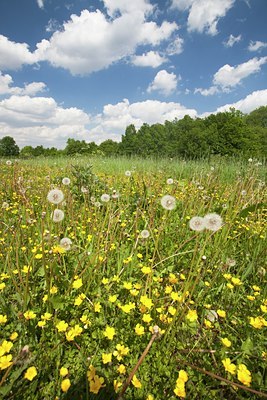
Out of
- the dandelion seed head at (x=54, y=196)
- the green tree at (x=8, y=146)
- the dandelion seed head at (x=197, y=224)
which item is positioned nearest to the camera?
the dandelion seed head at (x=197, y=224)

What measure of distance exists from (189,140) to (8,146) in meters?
43.5

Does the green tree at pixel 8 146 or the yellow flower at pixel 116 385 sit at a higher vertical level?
the green tree at pixel 8 146

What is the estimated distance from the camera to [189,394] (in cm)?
113

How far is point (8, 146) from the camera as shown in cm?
5184

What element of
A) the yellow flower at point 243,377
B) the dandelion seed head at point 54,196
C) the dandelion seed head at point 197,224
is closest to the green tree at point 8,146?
the dandelion seed head at point 54,196

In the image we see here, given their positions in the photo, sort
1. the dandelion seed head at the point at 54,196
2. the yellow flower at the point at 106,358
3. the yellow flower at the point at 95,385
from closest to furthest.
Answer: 1. the yellow flower at the point at 95,385
2. the yellow flower at the point at 106,358
3. the dandelion seed head at the point at 54,196

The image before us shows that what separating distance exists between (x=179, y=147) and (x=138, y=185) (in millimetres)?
27684

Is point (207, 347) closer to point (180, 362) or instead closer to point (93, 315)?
point (180, 362)

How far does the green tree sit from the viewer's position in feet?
165

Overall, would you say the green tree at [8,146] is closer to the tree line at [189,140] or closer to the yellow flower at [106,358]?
the tree line at [189,140]

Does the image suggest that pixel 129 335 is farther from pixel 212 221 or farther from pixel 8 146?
pixel 8 146

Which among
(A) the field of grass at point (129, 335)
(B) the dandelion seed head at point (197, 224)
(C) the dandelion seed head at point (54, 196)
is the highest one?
(C) the dandelion seed head at point (54, 196)

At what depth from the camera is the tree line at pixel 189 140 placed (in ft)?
87.6

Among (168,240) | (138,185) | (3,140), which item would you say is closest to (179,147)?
(138,185)
